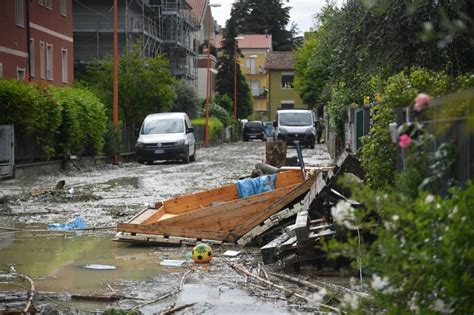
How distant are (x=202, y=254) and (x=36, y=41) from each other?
33.1 meters

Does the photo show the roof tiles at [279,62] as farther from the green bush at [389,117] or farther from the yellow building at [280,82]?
the green bush at [389,117]

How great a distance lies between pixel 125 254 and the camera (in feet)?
36.1

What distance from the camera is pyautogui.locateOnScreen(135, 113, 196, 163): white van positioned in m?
33.8

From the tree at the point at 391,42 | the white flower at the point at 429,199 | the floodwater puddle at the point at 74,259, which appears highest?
the tree at the point at 391,42

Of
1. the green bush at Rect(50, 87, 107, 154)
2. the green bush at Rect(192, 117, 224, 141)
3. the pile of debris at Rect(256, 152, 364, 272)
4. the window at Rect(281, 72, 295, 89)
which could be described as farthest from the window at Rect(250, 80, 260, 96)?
the pile of debris at Rect(256, 152, 364, 272)

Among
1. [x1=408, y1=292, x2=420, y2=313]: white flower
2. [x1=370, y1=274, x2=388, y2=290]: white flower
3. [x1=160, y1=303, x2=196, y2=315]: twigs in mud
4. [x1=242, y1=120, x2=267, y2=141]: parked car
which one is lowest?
[x1=242, y1=120, x2=267, y2=141]: parked car

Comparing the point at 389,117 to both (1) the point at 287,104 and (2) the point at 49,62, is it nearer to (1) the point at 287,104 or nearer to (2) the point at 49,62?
(2) the point at 49,62

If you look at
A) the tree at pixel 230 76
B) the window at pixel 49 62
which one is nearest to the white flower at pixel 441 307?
the window at pixel 49 62

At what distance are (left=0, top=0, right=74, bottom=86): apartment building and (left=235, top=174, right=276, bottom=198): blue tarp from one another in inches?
963

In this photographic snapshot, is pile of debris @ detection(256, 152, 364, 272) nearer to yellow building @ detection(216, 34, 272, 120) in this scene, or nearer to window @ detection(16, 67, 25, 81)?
window @ detection(16, 67, 25, 81)

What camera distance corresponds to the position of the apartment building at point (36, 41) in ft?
122

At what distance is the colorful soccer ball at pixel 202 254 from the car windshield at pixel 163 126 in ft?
80.1

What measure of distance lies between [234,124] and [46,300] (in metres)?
72.7

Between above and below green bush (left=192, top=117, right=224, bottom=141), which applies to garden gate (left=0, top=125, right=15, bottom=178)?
above
